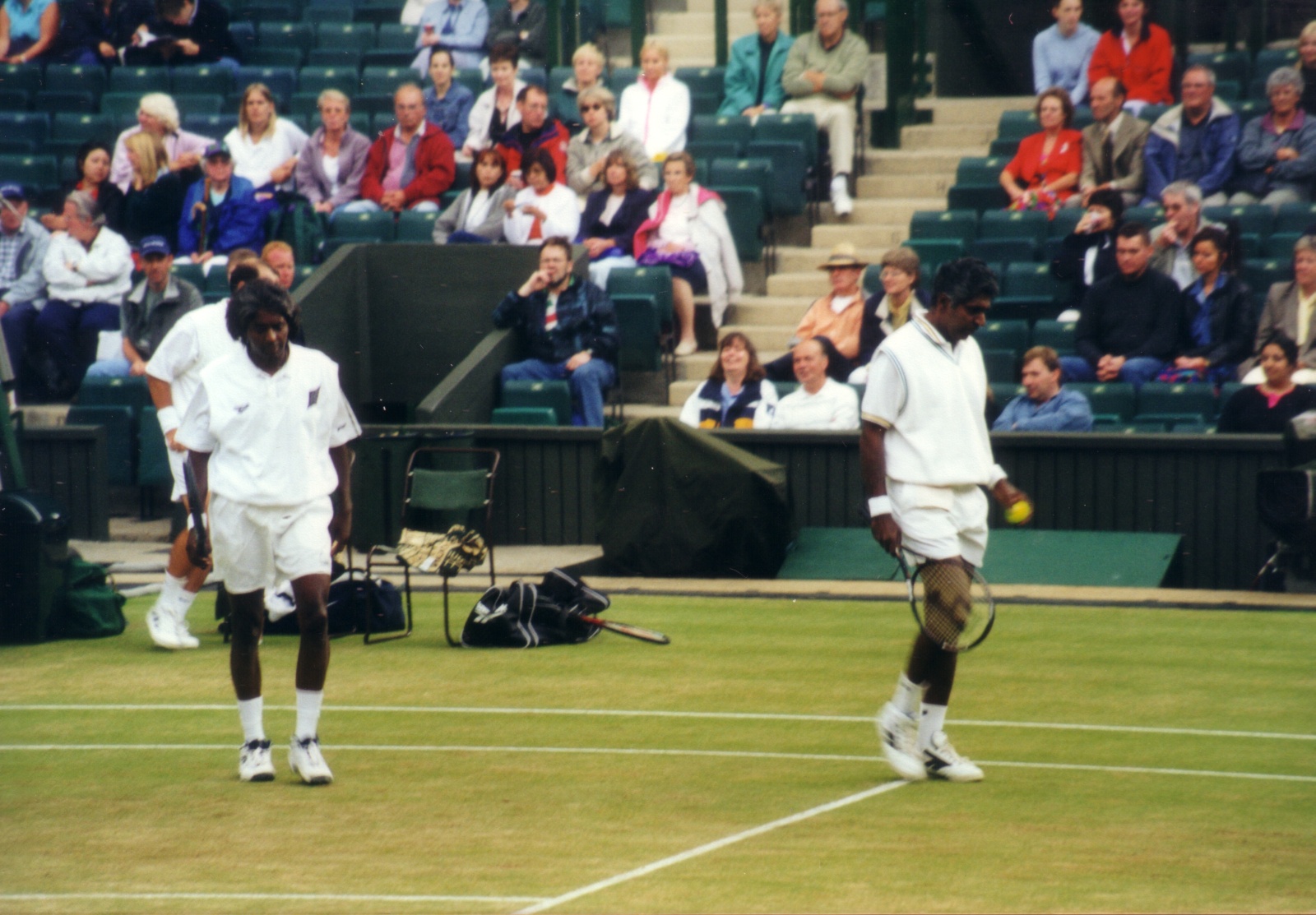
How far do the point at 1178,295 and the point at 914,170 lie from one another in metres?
4.64

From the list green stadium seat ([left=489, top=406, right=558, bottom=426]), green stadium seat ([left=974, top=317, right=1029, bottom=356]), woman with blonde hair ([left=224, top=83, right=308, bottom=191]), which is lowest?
green stadium seat ([left=489, top=406, right=558, bottom=426])

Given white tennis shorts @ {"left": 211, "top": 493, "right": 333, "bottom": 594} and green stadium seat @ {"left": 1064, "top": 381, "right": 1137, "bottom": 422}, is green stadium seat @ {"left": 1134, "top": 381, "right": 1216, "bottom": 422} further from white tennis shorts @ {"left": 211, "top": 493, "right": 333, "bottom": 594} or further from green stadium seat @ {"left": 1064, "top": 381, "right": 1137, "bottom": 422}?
white tennis shorts @ {"left": 211, "top": 493, "right": 333, "bottom": 594}

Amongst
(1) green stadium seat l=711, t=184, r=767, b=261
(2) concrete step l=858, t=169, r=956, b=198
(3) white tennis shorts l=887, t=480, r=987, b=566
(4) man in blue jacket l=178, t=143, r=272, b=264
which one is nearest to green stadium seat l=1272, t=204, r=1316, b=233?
(2) concrete step l=858, t=169, r=956, b=198

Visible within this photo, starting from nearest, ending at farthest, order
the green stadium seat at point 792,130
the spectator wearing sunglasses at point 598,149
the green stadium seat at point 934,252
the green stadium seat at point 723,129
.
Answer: the green stadium seat at point 934,252 < the spectator wearing sunglasses at point 598,149 < the green stadium seat at point 792,130 < the green stadium seat at point 723,129

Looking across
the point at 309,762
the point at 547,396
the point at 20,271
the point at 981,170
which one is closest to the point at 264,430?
the point at 309,762

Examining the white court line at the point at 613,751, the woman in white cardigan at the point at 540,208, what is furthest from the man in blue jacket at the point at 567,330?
the white court line at the point at 613,751

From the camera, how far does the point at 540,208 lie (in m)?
15.1

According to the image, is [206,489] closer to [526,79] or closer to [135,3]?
[526,79]

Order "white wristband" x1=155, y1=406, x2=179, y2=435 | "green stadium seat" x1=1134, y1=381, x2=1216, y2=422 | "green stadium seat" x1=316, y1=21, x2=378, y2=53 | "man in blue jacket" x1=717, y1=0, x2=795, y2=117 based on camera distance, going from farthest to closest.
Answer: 1. "green stadium seat" x1=316, y1=21, x2=378, y2=53
2. "man in blue jacket" x1=717, y1=0, x2=795, y2=117
3. "green stadium seat" x1=1134, y1=381, x2=1216, y2=422
4. "white wristband" x1=155, y1=406, x2=179, y2=435

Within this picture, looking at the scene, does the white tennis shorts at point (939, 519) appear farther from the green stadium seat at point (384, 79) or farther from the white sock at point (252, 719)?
the green stadium seat at point (384, 79)

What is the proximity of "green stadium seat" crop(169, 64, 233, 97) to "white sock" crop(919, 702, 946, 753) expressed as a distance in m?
13.8

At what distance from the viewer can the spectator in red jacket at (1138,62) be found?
50.2ft

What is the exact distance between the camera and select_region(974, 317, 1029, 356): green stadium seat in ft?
43.4

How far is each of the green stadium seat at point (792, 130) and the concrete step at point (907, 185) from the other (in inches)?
30.8
